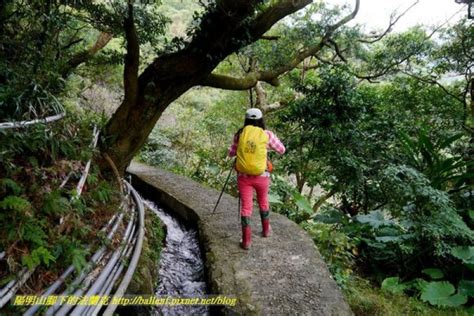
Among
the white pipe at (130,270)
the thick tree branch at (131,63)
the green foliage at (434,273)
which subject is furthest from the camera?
Result: the green foliage at (434,273)

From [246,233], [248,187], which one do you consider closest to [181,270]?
[246,233]

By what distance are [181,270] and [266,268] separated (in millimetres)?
1188

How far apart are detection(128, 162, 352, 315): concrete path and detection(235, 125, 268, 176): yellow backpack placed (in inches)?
41.7

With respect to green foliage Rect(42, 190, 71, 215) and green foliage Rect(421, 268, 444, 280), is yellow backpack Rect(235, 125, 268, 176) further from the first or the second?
green foliage Rect(421, 268, 444, 280)

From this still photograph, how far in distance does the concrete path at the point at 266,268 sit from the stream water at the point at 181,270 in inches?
9.0

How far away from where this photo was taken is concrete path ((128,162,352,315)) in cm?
320

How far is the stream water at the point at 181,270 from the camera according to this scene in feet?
11.2

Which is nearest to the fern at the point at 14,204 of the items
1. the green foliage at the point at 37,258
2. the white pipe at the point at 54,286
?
the green foliage at the point at 37,258

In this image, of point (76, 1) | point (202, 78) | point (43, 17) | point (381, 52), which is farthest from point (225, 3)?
point (381, 52)

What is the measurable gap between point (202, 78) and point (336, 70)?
276 centimetres

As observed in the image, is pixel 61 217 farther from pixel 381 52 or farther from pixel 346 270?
pixel 381 52

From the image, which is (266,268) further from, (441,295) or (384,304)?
(441,295)

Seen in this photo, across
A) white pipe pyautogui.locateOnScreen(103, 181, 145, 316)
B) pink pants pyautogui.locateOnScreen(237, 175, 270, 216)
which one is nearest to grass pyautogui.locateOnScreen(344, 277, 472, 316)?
pink pants pyautogui.locateOnScreen(237, 175, 270, 216)

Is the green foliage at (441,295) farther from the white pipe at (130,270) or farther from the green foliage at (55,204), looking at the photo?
the green foliage at (55,204)
